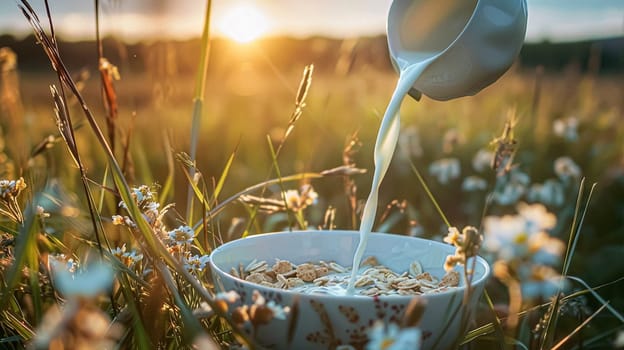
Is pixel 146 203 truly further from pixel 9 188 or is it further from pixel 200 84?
pixel 200 84

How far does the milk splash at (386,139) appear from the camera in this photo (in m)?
1.18

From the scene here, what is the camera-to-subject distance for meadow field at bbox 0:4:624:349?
100 cm

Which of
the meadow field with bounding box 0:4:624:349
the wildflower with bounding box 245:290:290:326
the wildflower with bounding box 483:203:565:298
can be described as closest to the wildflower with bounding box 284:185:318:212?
the meadow field with bounding box 0:4:624:349

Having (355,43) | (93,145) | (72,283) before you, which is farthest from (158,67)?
(93,145)

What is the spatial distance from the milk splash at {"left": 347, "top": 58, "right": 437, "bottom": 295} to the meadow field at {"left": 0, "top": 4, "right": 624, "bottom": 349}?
87 millimetres

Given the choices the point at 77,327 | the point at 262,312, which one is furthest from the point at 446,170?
the point at 77,327

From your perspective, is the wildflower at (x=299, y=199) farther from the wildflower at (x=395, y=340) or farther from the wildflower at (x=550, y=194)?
the wildflower at (x=550, y=194)

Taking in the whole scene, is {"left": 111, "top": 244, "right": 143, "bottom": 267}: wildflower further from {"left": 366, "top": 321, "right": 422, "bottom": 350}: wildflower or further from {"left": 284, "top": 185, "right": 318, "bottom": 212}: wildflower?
{"left": 366, "top": 321, "right": 422, "bottom": 350}: wildflower

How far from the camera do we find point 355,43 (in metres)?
1.80

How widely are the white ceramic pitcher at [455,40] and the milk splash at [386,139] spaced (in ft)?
0.11

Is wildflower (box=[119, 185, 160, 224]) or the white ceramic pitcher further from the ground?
the white ceramic pitcher

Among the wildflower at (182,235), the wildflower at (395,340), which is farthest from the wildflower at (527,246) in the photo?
the wildflower at (182,235)

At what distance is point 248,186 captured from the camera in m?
2.66

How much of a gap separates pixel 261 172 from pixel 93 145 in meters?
0.83
